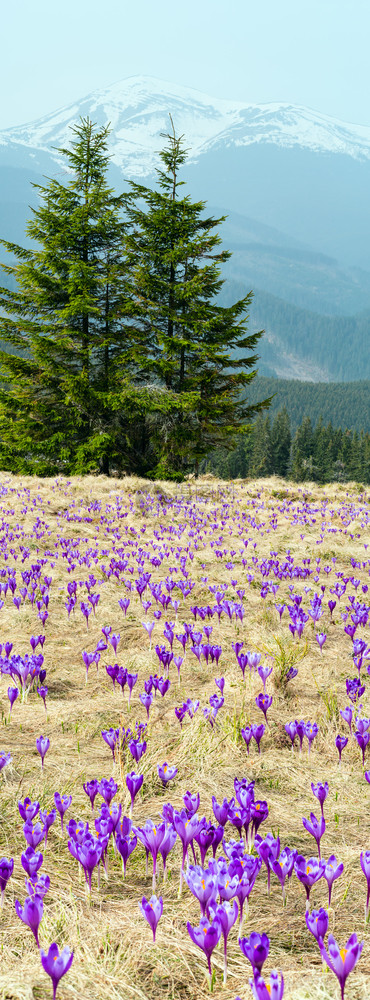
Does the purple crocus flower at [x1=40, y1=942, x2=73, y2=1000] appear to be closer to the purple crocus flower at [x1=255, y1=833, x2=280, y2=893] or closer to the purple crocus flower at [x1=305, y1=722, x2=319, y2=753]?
the purple crocus flower at [x1=255, y1=833, x2=280, y2=893]

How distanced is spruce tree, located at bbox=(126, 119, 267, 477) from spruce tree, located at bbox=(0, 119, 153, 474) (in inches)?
33.6

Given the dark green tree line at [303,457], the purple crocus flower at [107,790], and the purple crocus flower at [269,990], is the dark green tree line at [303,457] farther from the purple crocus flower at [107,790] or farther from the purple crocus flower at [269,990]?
the purple crocus flower at [269,990]

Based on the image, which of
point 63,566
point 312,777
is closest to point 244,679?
point 312,777

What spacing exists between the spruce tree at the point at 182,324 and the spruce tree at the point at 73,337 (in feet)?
2.80

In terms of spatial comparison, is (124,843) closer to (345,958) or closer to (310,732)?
(345,958)

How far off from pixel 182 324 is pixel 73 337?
13.4ft

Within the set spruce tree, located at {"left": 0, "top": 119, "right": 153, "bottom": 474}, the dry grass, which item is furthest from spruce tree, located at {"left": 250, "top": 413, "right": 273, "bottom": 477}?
the dry grass

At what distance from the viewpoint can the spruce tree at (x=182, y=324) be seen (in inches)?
798

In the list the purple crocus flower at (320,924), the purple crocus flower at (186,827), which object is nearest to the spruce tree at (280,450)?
the purple crocus flower at (186,827)

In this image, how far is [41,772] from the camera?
297cm

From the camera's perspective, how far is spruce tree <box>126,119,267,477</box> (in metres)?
20.3

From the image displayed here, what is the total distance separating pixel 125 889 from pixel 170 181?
23.5m

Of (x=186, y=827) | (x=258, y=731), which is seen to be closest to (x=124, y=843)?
(x=186, y=827)

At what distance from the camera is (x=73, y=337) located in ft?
68.9
